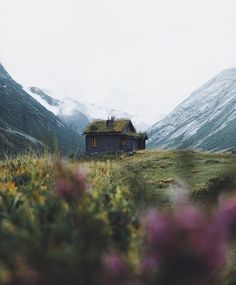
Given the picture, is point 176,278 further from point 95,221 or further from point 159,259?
point 95,221

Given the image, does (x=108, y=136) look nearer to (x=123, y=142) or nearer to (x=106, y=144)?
(x=106, y=144)

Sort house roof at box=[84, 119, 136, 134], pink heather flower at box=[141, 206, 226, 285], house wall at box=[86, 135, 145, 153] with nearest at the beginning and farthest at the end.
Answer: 1. pink heather flower at box=[141, 206, 226, 285]
2. house roof at box=[84, 119, 136, 134]
3. house wall at box=[86, 135, 145, 153]

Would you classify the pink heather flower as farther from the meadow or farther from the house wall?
the house wall

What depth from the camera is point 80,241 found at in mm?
3551

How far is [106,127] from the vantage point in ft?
259

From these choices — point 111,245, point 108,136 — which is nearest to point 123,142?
point 108,136

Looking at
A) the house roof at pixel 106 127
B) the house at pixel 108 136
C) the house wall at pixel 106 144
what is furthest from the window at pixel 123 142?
the house roof at pixel 106 127

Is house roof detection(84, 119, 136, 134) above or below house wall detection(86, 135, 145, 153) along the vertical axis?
above

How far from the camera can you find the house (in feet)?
255

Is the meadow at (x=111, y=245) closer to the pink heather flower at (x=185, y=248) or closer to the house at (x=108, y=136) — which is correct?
the pink heather flower at (x=185, y=248)

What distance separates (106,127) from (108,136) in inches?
63.9

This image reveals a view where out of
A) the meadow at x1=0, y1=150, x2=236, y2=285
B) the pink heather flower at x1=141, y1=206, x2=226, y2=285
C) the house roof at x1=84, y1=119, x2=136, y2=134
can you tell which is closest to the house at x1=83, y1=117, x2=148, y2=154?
the house roof at x1=84, y1=119, x2=136, y2=134

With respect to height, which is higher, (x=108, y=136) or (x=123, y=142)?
(x=108, y=136)

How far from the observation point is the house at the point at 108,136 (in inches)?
3061
